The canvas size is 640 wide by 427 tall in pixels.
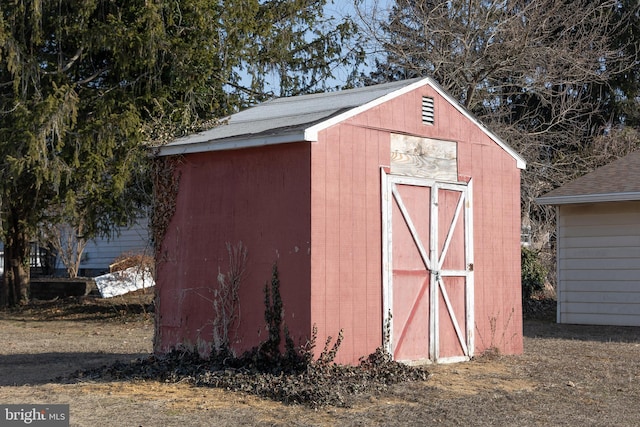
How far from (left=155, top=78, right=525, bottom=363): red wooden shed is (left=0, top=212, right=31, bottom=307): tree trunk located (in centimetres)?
1205

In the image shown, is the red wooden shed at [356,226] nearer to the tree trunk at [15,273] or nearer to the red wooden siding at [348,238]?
the red wooden siding at [348,238]

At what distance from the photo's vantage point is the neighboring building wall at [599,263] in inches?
659

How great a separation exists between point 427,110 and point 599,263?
26.3 ft

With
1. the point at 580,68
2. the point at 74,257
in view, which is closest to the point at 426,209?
the point at 580,68

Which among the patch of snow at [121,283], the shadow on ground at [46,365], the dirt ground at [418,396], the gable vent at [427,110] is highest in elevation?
the gable vent at [427,110]

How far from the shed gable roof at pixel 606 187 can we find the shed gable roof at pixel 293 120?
4.71 metres

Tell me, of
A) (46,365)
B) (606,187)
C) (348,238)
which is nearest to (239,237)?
(348,238)

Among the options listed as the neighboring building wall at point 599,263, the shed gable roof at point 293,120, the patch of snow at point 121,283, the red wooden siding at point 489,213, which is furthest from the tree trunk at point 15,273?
the red wooden siding at point 489,213

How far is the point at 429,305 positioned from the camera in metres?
10.5

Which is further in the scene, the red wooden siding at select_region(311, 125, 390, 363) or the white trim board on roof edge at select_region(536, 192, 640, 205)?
the white trim board on roof edge at select_region(536, 192, 640, 205)

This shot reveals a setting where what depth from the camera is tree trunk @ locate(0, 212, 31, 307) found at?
21.9 m

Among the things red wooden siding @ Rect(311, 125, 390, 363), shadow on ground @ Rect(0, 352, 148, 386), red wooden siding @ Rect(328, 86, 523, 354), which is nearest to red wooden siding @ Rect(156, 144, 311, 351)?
red wooden siding @ Rect(311, 125, 390, 363)

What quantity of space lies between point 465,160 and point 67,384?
216 inches

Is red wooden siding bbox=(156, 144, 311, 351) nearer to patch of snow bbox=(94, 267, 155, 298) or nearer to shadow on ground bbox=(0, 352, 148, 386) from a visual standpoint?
shadow on ground bbox=(0, 352, 148, 386)
